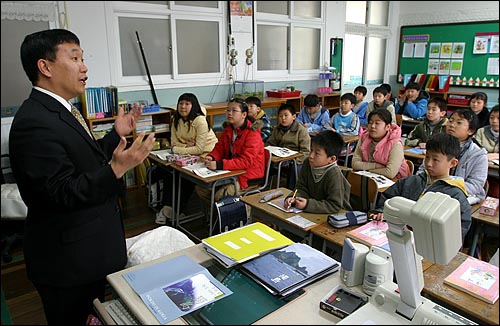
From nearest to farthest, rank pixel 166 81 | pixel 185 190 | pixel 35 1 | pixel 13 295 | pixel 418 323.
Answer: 1. pixel 35 1
2. pixel 418 323
3. pixel 13 295
4. pixel 185 190
5. pixel 166 81

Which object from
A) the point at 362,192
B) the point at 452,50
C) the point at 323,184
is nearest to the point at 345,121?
the point at 362,192

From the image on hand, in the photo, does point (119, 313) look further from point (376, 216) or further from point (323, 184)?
point (323, 184)

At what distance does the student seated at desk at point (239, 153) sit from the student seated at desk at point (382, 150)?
841mm

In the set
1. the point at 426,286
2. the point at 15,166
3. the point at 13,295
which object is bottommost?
the point at 13,295

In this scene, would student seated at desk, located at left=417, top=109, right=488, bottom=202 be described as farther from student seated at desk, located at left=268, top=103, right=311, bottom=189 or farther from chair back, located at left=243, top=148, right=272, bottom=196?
student seated at desk, located at left=268, top=103, right=311, bottom=189

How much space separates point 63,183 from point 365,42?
6737mm

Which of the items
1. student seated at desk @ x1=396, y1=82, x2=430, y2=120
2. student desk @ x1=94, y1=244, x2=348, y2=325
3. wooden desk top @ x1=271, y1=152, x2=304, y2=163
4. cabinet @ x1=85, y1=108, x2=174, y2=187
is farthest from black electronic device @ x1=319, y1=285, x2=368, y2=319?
student seated at desk @ x1=396, y1=82, x2=430, y2=120

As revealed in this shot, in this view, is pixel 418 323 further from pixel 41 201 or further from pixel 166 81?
pixel 166 81

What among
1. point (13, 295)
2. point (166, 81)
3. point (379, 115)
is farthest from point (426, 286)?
point (166, 81)

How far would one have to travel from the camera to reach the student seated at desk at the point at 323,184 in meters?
2.07

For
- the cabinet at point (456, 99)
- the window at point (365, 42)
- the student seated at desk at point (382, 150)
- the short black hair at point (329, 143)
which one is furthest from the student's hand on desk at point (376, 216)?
the window at point (365, 42)

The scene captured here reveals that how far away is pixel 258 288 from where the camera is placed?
1173mm

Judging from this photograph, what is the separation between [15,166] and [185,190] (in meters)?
2.29

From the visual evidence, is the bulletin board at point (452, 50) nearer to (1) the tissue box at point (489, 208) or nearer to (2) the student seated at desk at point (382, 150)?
(2) the student seated at desk at point (382, 150)
